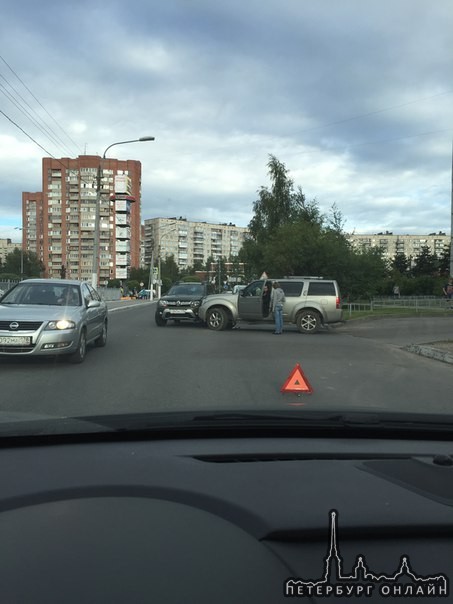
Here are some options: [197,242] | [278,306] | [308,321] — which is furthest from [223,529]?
[197,242]

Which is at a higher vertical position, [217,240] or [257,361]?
[217,240]

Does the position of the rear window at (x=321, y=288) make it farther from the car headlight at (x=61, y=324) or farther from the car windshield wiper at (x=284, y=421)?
the car windshield wiper at (x=284, y=421)

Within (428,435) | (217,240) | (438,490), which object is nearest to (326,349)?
(428,435)

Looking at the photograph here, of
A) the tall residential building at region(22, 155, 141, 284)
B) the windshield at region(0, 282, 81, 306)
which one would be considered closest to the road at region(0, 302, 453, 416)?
the windshield at region(0, 282, 81, 306)

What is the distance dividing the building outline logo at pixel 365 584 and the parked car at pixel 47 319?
824cm

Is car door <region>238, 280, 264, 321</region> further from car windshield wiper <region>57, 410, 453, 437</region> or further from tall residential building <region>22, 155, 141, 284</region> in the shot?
tall residential building <region>22, 155, 141, 284</region>

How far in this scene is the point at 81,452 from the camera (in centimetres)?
252

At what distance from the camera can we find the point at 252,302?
18.5 meters

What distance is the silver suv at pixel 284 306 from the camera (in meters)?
18.5

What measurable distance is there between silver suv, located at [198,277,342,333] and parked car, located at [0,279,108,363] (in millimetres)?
7537

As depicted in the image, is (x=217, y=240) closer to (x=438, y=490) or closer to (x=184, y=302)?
(x=184, y=302)

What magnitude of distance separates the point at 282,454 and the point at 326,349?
11.3 metres

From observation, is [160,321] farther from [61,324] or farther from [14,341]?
[14,341]

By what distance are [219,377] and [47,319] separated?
3127 mm
